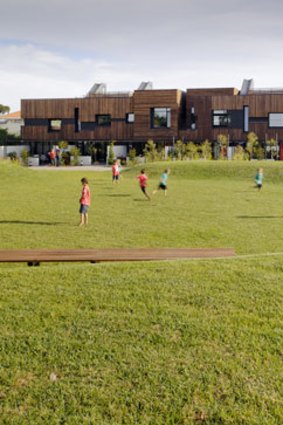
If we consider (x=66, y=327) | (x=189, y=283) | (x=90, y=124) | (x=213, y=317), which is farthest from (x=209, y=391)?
(x=90, y=124)

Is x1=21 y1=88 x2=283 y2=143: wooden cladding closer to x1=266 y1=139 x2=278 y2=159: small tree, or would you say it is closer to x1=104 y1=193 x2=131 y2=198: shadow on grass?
x1=266 y1=139 x2=278 y2=159: small tree

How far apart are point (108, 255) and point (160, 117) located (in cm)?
5334

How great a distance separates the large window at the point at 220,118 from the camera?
Answer: 5984cm

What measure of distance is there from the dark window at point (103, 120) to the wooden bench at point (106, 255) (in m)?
54.6

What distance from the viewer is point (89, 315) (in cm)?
718

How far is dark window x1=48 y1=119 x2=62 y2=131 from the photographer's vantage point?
65.6 meters

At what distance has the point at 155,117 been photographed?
62.0 metres

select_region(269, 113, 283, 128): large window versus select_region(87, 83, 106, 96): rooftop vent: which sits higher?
select_region(87, 83, 106, 96): rooftop vent

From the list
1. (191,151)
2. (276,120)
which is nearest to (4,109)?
(191,151)

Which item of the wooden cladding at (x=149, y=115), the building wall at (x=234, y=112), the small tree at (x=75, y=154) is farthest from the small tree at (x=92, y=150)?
the building wall at (x=234, y=112)

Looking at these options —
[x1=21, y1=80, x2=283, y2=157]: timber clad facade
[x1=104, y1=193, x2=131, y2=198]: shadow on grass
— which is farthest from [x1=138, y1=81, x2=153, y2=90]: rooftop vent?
[x1=104, y1=193, x2=131, y2=198]: shadow on grass

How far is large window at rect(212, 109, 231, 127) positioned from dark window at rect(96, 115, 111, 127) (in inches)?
480

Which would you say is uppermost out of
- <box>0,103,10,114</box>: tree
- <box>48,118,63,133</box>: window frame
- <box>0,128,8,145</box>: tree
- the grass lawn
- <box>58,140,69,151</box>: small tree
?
<box>0,103,10,114</box>: tree

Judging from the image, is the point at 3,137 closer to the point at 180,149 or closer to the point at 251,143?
the point at 180,149
